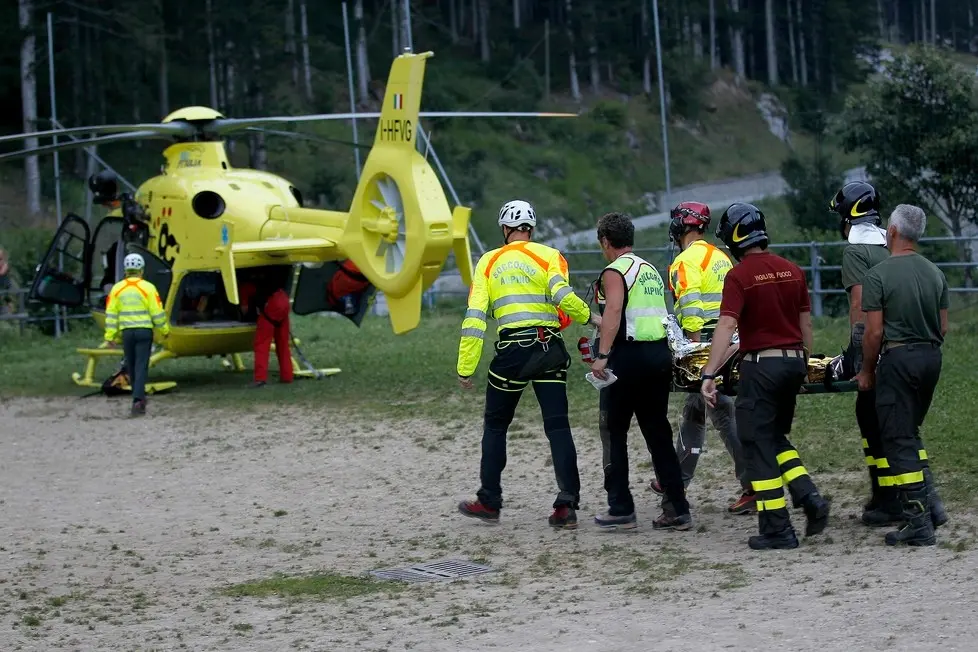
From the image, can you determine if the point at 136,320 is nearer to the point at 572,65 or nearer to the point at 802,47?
the point at 572,65

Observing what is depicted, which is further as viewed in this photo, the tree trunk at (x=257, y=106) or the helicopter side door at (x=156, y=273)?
the tree trunk at (x=257, y=106)

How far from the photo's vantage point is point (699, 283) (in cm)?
923

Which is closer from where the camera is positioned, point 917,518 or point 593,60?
point 917,518

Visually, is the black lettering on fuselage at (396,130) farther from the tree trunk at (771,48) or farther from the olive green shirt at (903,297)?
the tree trunk at (771,48)

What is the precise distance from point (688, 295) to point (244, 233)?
8.76 metres

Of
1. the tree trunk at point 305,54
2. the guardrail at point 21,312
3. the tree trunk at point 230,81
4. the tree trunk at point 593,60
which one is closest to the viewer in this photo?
the guardrail at point 21,312

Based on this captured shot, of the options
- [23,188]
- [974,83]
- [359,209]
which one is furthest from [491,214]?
[359,209]

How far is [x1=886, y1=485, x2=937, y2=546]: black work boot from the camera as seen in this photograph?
25.4 feet

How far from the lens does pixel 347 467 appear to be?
39.2 ft

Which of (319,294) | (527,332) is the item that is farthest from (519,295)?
(319,294)

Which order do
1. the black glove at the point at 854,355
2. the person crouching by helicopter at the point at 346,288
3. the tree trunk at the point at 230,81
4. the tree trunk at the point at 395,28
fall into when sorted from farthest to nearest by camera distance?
1. the tree trunk at the point at 395,28
2. the tree trunk at the point at 230,81
3. the person crouching by helicopter at the point at 346,288
4. the black glove at the point at 854,355

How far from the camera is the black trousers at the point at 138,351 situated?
51.3 feet

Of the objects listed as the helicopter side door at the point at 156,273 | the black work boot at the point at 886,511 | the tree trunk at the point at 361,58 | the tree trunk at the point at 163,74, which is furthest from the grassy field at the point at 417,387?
the tree trunk at the point at 361,58

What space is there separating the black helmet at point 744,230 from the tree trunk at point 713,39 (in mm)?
52736
